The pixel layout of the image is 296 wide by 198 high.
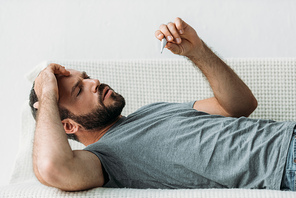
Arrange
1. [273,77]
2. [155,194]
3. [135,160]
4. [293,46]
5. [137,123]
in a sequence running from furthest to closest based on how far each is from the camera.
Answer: [293,46], [273,77], [137,123], [135,160], [155,194]

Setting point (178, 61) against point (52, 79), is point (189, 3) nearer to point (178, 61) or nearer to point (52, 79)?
point (178, 61)

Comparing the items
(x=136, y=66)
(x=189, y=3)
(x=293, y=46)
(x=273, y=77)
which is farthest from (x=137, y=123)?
(x=293, y=46)

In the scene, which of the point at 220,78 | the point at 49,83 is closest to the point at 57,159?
the point at 49,83

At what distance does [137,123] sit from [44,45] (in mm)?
948

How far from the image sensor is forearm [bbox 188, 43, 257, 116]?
1.34 metres

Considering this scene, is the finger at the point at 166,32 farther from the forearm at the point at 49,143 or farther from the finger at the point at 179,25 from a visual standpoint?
the forearm at the point at 49,143

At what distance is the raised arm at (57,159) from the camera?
36.3 inches

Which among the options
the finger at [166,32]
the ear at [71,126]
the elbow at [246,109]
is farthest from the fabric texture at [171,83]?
the finger at [166,32]

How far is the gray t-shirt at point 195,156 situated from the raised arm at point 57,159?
7 centimetres

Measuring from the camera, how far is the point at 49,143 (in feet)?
3.15

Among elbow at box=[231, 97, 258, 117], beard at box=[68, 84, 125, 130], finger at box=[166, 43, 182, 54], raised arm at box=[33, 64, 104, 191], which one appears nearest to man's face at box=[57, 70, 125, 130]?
beard at box=[68, 84, 125, 130]

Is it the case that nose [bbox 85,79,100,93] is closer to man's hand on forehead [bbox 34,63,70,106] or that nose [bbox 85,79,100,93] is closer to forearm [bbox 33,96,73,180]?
man's hand on forehead [bbox 34,63,70,106]

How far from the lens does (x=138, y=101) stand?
5.23 ft

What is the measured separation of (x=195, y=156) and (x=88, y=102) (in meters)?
0.40
